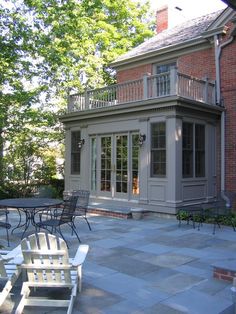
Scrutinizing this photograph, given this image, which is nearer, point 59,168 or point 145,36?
point 59,168

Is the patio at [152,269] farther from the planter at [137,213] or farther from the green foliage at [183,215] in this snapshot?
the planter at [137,213]

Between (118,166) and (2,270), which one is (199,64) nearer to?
(118,166)

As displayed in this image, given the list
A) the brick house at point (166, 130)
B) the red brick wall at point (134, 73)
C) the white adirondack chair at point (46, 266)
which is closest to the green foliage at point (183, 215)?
the brick house at point (166, 130)

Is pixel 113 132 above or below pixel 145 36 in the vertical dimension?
below

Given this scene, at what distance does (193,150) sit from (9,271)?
28.3ft

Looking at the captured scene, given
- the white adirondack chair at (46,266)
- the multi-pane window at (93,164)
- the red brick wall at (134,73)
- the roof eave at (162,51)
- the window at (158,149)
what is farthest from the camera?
the red brick wall at (134,73)

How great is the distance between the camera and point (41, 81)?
60.0ft

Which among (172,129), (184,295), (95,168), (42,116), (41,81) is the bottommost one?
(184,295)

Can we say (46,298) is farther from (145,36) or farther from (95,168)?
(145,36)

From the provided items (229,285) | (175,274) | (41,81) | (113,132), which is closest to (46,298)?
(175,274)

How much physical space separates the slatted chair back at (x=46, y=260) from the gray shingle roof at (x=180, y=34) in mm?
11472

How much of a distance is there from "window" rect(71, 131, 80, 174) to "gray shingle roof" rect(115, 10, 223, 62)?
418 cm

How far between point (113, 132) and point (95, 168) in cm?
168

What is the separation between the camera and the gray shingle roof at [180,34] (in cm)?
1458
